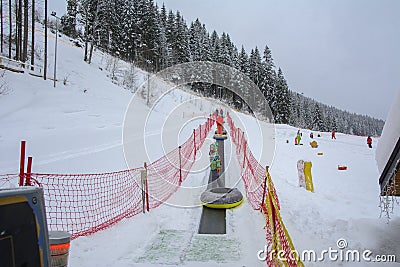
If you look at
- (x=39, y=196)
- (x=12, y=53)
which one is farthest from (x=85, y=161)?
(x=12, y=53)

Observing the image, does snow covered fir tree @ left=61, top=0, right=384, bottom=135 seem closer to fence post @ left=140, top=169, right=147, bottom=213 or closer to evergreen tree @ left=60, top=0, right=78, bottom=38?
evergreen tree @ left=60, top=0, right=78, bottom=38

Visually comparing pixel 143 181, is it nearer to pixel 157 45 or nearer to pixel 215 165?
pixel 215 165

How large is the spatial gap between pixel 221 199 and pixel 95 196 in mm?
2985

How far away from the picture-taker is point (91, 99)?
21984 mm

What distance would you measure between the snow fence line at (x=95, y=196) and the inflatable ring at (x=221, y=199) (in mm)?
1140

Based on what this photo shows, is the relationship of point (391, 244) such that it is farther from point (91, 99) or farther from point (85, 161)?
point (91, 99)

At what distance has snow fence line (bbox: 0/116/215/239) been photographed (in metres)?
4.75

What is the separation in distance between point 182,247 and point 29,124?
11.7 m

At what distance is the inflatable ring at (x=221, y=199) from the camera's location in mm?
5996

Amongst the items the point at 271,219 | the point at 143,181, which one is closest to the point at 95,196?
the point at 143,181

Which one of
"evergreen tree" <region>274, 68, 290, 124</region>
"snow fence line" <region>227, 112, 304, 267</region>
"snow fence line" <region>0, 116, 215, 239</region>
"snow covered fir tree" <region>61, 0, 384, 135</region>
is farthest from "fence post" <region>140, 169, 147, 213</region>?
"evergreen tree" <region>274, 68, 290, 124</region>

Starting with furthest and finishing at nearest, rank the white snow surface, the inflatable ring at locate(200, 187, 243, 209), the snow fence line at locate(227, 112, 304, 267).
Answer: the inflatable ring at locate(200, 187, 243, 209), the white snow surface, the snow fence line at locate(227, 112, 304, 267)

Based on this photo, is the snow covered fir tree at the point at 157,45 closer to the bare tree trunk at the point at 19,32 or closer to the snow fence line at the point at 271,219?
the bare tree trunk at the point at 19,32

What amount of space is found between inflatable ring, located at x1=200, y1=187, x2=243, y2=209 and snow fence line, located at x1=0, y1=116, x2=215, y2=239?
1140 mm
